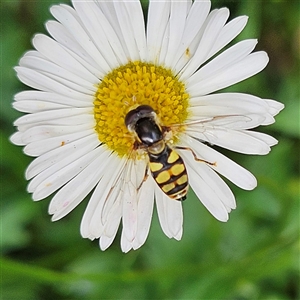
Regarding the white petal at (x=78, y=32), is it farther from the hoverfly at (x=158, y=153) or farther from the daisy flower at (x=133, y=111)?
the hoverfly at (x=158, y=153)

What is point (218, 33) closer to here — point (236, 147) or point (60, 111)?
point (236, 147)

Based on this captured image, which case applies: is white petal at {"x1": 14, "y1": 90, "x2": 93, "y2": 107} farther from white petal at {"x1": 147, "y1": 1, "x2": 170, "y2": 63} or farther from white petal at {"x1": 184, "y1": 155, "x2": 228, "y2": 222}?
white petal at {"x1": 184, "y1": 155, "x2": 228, "y2": 222}

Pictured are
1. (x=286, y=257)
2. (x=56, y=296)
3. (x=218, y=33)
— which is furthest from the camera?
(x=56, y=296)

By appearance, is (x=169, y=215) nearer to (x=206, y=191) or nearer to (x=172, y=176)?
(x=206, y=191)

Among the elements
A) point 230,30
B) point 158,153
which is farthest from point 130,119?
point 230,30

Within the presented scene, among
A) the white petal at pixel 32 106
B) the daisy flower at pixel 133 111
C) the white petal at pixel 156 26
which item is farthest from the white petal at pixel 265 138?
the white petal at pixel 32 106

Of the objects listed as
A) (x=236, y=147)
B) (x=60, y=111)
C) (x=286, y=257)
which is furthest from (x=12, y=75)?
(x=286, y=257)

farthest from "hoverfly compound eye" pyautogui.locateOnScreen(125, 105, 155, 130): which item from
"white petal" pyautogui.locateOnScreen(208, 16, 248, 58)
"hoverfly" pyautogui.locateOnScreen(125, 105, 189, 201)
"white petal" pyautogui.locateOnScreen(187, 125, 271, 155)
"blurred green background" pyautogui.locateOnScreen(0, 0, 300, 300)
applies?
"blurred green background" pyautogui.locateOnScreen(0, 0, 300, 300)
